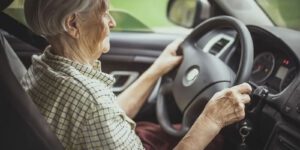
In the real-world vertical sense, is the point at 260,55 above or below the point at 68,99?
below

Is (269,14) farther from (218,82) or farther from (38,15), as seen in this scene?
(38,15)

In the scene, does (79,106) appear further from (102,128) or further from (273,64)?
(273,64)

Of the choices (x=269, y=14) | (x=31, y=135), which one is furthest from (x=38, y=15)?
(x=269, y=14)

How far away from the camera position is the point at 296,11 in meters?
2.39

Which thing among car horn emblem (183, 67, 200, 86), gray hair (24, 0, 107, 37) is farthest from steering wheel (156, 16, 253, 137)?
gray hair (24, 0, 107, 37)

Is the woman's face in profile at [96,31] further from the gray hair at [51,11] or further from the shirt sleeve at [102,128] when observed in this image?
the shirt sleeve at [102,128]

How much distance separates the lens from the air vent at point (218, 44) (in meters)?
2.11

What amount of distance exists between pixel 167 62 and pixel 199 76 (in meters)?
0.26

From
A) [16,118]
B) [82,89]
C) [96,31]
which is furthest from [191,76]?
[16,118]

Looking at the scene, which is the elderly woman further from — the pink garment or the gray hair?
the pink garment

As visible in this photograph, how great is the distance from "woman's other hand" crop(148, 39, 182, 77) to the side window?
22.4 inches

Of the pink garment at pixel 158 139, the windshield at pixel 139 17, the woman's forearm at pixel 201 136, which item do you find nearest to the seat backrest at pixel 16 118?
the woman's forearm at pixel 201 136

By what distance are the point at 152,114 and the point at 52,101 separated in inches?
42.5

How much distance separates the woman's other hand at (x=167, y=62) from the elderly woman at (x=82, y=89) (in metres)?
0.53
